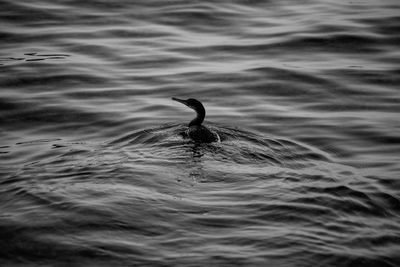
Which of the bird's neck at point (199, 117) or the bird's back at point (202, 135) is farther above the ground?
the bird's neck at point (199, 117)

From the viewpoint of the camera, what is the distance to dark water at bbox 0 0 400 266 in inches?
308

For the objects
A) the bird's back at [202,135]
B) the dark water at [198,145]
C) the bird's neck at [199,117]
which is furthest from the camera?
the bird's neck at [199,117]

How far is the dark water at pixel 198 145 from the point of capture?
7.82 metres

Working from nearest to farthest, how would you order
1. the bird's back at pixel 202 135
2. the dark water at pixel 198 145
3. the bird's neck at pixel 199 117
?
the dark water at pixel 198 145 < the bird's back at pixel 202 135 < the bird's neck at pixel 199 117

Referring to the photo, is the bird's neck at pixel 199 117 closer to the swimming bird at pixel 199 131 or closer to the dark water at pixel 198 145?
the swimming bird at pixel 199 131

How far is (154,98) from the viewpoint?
13.6 m

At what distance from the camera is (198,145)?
423 inches

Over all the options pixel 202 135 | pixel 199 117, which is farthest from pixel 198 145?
pixel 199 117

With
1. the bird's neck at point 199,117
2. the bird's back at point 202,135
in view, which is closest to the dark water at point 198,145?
the bird's back at point 202,135

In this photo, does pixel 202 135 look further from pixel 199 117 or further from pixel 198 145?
pixel 199 117

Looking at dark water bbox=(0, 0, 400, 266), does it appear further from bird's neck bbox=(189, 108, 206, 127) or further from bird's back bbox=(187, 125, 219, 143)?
bird's neck bbox=(189, 108, 206, 127)

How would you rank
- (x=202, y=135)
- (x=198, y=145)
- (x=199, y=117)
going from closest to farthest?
(x=198, y=145)
(x=202, y=135)
(x=199, y=117)

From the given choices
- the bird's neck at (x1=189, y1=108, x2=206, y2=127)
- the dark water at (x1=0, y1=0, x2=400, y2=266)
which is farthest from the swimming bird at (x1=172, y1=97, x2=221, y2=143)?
the dark water at (x1=0, y1=0, x2=400, y2=266)

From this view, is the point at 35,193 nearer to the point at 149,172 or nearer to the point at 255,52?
the point at 149,172
